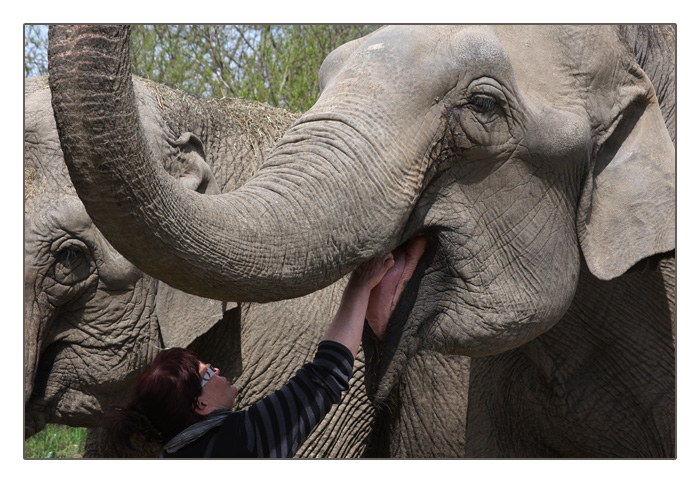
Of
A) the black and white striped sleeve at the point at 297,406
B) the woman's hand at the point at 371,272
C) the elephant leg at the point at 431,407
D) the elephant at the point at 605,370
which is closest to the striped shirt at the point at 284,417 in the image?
the black and white striped sleeve at the point at 297,406

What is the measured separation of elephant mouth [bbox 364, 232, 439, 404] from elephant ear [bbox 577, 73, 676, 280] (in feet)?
1.07

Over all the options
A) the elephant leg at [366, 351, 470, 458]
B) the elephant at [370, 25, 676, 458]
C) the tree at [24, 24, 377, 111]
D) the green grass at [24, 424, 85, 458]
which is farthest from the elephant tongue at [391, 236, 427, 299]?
the tree at [24, 24, 377, 111]

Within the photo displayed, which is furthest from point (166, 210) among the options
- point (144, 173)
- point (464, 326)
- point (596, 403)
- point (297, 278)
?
point (596, 403)

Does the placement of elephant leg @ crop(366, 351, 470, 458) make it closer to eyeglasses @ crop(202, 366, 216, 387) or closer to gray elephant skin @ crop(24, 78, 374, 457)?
gray elephant skin @ crop(24, 78, 374, 457)

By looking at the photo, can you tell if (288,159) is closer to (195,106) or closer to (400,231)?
(400,231)

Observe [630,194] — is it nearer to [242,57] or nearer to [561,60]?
[561,60]

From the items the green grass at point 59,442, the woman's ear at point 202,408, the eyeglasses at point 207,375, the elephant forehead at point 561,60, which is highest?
the elephant forehead at point 561,60

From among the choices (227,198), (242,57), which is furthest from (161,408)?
(242,57)

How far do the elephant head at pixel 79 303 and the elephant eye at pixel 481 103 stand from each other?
1.41 metres

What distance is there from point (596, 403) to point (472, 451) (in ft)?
1.26

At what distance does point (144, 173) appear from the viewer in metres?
1.24

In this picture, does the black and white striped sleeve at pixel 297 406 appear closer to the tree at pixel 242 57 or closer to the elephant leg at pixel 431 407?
the elephant leg at pixel 431 407

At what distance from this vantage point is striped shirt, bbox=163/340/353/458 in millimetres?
1576

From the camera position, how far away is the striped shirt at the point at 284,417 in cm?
158
